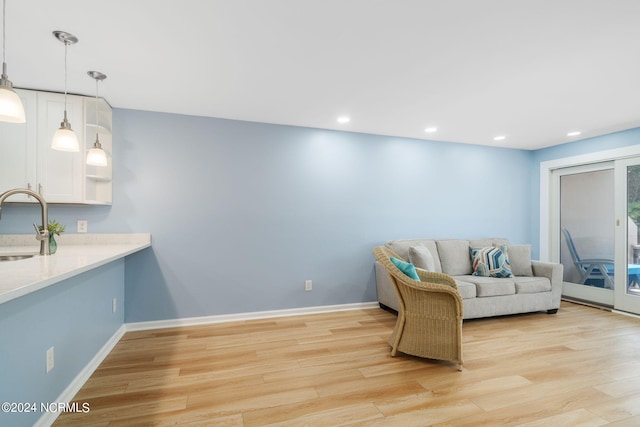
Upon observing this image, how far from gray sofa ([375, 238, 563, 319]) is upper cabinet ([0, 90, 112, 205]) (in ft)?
11.1

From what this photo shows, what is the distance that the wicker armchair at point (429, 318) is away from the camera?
2525 millimetres

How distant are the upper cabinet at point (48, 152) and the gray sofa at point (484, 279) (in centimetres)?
338

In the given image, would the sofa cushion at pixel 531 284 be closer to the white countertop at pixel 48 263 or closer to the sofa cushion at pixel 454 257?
the sofa cushion at pixel 454 257

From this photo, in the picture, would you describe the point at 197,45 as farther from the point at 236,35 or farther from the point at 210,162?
the point at 210,162

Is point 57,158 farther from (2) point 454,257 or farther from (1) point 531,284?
(1) point 531,284

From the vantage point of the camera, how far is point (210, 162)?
3588 millimetres

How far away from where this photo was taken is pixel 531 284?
389cm

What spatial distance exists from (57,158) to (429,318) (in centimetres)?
362

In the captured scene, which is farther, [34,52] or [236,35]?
[34,52]

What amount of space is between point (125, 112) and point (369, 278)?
3.50 metres

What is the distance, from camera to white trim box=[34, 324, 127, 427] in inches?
69.6

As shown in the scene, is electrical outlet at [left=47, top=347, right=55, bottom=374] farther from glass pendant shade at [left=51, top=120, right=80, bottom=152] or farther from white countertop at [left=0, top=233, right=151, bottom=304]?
glass pendant shade at [left=51, top=120, right=80, bottom=152]

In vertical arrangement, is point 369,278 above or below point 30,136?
below

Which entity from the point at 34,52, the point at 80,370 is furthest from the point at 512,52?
the point at 80,370
